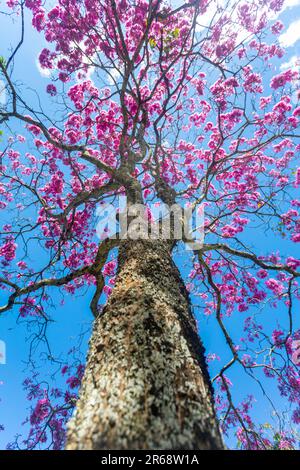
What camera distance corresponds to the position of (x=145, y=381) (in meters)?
1.07

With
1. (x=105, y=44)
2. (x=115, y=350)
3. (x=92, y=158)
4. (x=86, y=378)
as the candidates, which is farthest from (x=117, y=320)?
(x=105, y=44)

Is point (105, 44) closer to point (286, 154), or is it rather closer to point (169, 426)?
point (286, 154)

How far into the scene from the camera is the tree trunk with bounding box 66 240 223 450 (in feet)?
2.91

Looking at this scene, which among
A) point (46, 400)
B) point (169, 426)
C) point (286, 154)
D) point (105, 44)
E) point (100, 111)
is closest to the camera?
point (169, 426)

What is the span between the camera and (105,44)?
4.69 meters

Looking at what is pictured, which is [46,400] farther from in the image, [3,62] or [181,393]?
[3,62]

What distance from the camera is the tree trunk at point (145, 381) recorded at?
0.89 metres

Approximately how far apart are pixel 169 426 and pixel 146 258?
1.37 meters

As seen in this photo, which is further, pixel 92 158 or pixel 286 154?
pixel 286 154

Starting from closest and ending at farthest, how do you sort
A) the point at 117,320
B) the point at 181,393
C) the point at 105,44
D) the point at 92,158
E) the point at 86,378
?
the point at 181,393 < the point at 86,378 < the point at 117,320 < the point at 92,158 < the point at 105,44

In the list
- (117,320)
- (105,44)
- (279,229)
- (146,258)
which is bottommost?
(117,320)

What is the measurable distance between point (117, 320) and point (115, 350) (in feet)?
0.76

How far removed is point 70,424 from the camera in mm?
996

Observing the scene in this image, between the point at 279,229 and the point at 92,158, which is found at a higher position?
the point at 92,158
